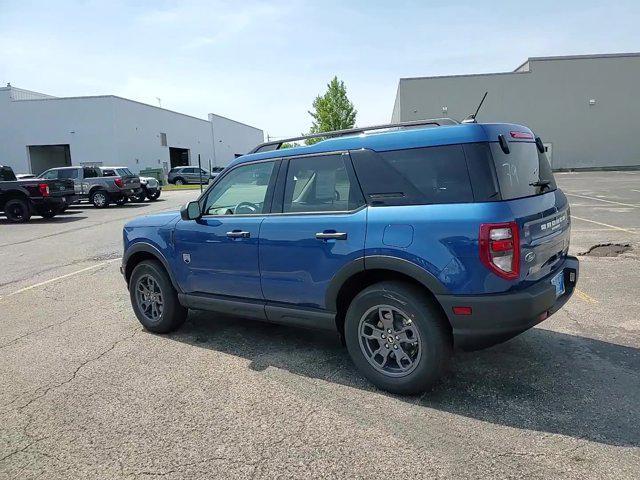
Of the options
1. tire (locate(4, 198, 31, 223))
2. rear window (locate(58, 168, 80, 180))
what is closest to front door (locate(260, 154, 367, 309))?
tire (locate(4, 198, 31, 223))

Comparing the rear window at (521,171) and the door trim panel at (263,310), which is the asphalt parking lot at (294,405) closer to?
the door trim panel at (263,310)

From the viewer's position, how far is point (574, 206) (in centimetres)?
1515

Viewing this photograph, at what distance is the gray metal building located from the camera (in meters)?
39.7

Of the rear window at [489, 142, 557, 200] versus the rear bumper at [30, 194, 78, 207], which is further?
the rear bumper at [30, 194, 78, 207]

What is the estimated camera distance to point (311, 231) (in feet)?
12.1

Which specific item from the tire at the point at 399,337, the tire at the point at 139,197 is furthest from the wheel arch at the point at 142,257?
the tire at the point at 139,197

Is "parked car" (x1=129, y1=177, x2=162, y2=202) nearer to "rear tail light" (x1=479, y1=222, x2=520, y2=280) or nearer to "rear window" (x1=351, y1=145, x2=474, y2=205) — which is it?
"rear window" (x1=351, y1=145, x2=474, y2=205)

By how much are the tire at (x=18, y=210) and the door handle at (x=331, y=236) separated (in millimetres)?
15980

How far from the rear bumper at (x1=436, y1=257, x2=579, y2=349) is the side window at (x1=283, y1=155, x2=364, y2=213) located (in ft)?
3.42

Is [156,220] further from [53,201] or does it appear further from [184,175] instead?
[184,175]

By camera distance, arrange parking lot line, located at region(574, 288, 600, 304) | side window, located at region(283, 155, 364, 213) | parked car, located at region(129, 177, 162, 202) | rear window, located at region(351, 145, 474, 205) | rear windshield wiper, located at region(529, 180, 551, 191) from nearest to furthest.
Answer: rear window, located at region(351, 145, 474, 205) → rear windshield wiper, located at region(529, 180, 551, 191) → side window, located at region(283, 155, 364, 213) → parking lot line, located at region(574, 288, 600, 304) → parked car, located at region(129, 177, 162, 202)

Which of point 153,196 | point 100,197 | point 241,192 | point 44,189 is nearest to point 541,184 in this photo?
point 241,192

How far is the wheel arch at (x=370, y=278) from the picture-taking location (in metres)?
3.20

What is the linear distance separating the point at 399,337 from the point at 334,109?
47.3 m
